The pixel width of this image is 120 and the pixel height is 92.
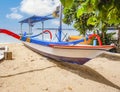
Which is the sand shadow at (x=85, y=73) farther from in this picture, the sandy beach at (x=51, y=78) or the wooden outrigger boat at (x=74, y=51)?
the wooden outrigger boat at (x=74, y=51)

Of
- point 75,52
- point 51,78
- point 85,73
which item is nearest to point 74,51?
point 75,52

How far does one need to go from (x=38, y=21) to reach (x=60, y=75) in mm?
27805

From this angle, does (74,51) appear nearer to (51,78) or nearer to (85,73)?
(85,73)

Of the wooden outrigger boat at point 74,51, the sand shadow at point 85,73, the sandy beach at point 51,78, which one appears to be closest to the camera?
the sandy beach at point 51,78

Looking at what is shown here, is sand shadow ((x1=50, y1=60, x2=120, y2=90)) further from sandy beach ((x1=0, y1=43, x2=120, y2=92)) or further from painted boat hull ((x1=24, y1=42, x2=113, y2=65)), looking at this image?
painted boat hull ((x1=24, y1=42, x2=113, y2=65))

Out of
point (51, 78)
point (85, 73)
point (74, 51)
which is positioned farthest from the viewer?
point (74, 51)

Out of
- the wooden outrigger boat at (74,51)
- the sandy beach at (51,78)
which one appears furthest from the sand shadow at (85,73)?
the wooden outrigger boat at (74,51)

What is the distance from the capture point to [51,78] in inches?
313

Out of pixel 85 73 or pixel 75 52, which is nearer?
pixel 85 73

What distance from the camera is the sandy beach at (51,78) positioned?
698cm

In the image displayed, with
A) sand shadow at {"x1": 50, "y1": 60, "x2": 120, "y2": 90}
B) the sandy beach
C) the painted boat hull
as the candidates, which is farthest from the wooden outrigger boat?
the sandy beach

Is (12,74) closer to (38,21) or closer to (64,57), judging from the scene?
(64,57)

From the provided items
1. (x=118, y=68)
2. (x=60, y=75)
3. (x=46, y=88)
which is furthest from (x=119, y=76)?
(x=46, y=88)

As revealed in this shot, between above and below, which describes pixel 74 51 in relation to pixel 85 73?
above
